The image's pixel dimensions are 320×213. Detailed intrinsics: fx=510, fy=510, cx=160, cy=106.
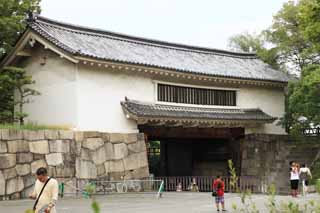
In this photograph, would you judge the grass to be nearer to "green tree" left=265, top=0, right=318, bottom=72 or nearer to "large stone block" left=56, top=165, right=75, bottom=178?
"large stone block" left=56, top=165, right=75, bottom=178

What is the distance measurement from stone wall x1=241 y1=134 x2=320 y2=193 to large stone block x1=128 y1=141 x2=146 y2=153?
694 centimetres

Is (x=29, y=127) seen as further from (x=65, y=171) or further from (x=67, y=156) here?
(x=65, y=171)

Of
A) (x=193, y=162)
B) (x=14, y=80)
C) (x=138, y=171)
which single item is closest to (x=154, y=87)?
(x=138, y=171)

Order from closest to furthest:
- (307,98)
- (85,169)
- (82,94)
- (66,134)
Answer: (66,134)
(85,169)
(82,94)
(307,98)

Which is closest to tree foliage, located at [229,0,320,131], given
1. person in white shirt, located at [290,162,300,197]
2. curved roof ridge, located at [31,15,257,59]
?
curved roof ridge, located at [31,15,257,59]

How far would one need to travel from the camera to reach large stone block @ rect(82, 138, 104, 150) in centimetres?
2006

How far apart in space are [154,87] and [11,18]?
272 inches

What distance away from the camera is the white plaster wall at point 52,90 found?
2058cm

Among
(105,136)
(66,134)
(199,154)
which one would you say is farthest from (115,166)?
(199,154)

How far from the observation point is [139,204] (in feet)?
53.5

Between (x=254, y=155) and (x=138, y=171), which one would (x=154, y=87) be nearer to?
(x=138, y=171)

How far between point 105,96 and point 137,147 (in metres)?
2.57

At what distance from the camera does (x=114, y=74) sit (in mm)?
21781

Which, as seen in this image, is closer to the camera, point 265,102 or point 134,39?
point 134,39
